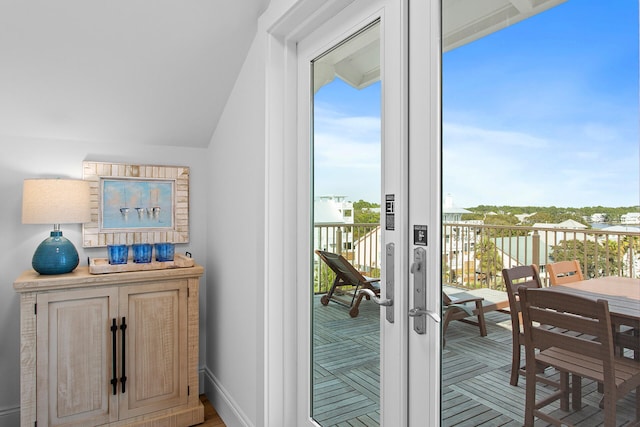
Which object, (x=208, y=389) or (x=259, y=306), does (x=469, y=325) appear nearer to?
(x=259, y=306)

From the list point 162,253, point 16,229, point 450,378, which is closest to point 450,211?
point 450,378

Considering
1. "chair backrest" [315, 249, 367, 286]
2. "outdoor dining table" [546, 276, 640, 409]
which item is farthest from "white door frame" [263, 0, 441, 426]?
"outdoor dining table" [546, 276, 640, 409]

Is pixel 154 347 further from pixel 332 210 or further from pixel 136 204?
pixel 332 210

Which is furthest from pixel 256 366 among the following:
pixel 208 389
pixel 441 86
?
pixel 441 86

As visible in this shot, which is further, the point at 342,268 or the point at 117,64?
the point at 117,64

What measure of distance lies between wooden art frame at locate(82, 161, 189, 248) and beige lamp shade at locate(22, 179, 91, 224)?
0.31 m

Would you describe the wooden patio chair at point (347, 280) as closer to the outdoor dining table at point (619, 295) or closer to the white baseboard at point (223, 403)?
the outdoor dining table at point (619, 295)

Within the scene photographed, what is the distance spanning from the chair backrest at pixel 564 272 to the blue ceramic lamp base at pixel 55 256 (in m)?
2.28

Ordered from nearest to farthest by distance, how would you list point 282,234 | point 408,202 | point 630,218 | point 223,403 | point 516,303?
point 630,218 → point 516,303 → point 408,202 → point 282,234 → point 223,403

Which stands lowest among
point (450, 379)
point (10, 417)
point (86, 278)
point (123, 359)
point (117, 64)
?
point (10, 417)

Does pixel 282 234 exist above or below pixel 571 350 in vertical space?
above

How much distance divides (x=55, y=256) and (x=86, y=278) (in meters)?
0.21

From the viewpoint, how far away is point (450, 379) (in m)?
1.20

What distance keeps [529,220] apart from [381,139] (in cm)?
57
